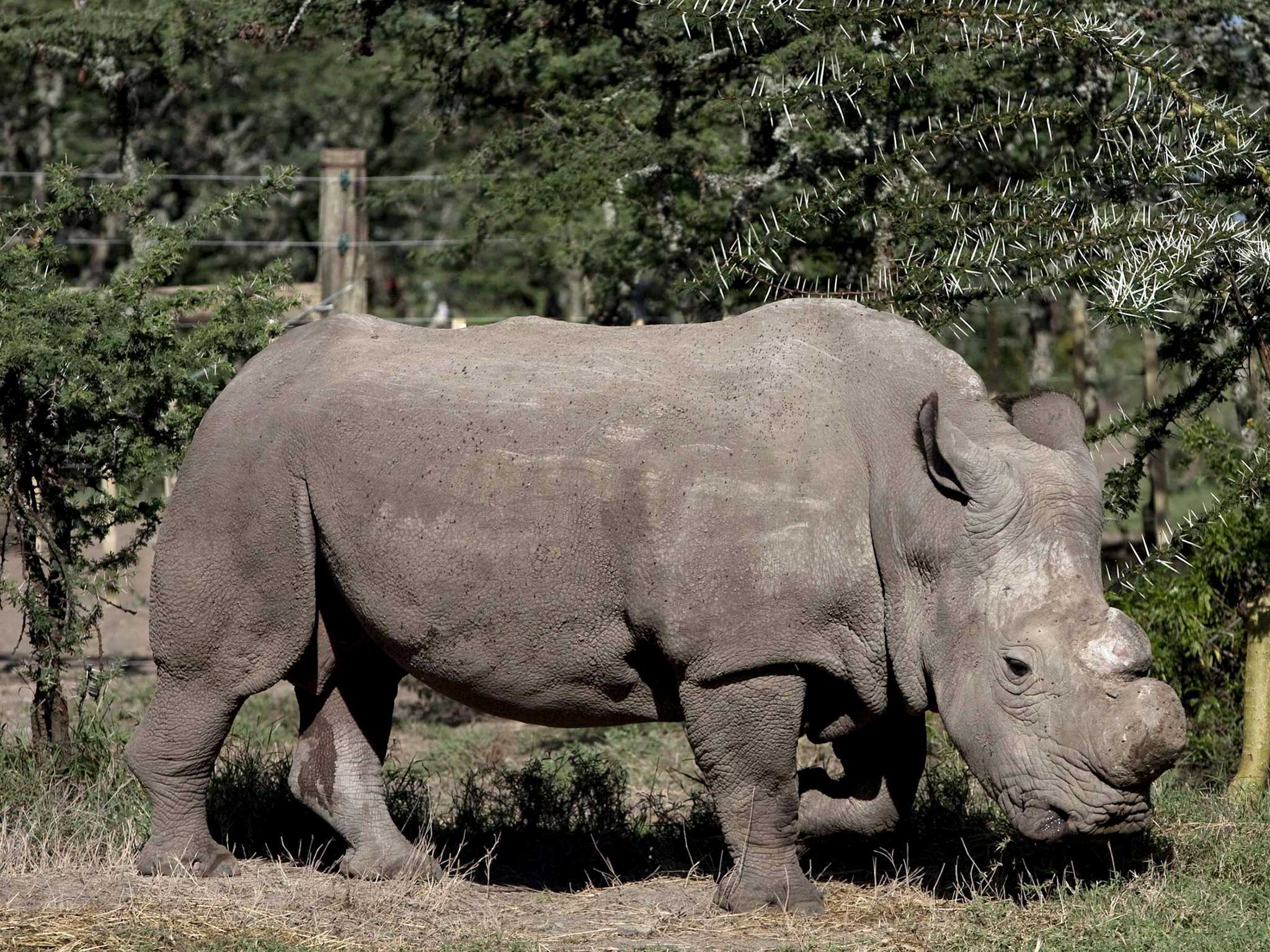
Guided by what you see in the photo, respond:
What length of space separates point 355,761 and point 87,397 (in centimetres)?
176

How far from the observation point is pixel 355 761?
582cm

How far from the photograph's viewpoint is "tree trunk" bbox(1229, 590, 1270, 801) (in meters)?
6.23

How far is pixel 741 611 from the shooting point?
15.6 feet

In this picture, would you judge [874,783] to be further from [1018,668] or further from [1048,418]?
[1048,418]

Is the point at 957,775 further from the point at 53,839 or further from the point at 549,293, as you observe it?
the point at 549,293

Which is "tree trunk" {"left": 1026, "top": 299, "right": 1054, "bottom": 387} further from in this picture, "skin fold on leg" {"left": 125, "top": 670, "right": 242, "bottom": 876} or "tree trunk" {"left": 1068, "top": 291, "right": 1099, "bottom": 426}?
"skin fold on leg" {"left": 125, "top": 670, "right": 242, "bottom": 876}

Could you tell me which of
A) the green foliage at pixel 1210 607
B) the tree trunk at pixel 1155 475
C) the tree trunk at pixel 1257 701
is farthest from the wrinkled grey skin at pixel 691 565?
the tree trunk at pixel 1155 475

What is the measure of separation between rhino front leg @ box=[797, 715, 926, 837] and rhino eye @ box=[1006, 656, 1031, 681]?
2.33ft

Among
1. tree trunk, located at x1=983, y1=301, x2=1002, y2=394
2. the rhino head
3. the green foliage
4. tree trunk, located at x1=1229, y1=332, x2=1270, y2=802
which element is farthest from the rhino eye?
tree trunk, located at x1=983, y1=301, x2=1002, y2=394

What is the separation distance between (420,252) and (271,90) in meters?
11.0

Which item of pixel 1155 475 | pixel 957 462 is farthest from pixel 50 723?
pixel 1155 475

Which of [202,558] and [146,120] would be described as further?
Answer: [146,120]

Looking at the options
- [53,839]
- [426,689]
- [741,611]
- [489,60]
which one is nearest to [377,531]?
[741,611]

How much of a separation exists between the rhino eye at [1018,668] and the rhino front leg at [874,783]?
0.71 meters
